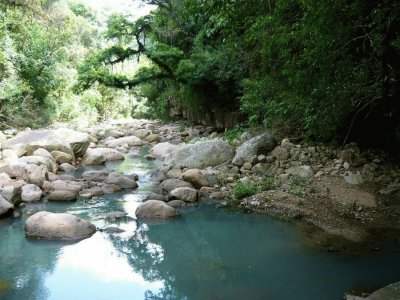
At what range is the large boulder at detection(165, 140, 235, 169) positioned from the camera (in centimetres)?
938

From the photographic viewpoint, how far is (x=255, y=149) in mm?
8836

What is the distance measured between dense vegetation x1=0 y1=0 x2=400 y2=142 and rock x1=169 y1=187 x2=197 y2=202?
2148 mm

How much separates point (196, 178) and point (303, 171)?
2.05 meters

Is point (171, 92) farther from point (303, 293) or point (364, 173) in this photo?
point (303, 293)

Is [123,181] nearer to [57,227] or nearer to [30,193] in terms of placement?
[30,193]

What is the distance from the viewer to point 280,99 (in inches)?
295

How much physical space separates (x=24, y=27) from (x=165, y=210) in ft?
31.2

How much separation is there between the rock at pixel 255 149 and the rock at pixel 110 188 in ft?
8.22

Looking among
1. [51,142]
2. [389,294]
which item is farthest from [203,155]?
[389,294]

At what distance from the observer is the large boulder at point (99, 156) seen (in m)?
11.2

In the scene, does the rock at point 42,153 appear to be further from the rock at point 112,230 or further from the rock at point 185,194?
the rock at point 112,230

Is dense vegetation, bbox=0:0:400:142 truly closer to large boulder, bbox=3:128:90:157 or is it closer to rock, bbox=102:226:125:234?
large boulder, bbox=3:128:90:157

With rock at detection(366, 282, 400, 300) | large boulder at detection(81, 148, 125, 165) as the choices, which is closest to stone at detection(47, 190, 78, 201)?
large boulder at detection(81, 148, 125, 165)

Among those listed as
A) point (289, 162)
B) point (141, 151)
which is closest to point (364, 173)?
point (289, 162)
